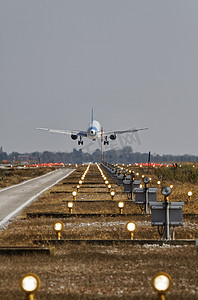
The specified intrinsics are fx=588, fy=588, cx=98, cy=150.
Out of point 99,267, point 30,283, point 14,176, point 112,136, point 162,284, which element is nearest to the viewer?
point 162,284

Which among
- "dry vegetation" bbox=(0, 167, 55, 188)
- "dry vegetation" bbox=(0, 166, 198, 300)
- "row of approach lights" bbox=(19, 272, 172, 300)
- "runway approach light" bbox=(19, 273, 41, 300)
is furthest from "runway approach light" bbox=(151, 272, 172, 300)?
"dry vegetation" bbox=(0, 167, 55, 188)

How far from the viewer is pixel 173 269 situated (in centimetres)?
1041

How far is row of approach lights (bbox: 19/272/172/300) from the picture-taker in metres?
6.42

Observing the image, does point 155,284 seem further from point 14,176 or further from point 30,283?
point 14,176

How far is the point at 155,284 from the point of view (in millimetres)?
6438

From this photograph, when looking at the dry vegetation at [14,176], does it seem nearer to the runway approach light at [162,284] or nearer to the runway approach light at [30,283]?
the runway approach light at [30,283]

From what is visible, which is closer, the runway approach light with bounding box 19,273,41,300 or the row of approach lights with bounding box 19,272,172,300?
the row of approach lights with bounding box 19,272,172,300

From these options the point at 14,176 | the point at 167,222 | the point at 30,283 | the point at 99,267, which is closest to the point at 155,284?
the point at 30,283

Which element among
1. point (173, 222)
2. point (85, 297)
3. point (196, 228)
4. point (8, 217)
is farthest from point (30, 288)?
point (8, 217)

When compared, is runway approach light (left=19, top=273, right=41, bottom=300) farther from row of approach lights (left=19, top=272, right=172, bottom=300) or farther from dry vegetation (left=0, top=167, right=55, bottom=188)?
dry vegetation (left=0, top=167, right=55, bottom=188)

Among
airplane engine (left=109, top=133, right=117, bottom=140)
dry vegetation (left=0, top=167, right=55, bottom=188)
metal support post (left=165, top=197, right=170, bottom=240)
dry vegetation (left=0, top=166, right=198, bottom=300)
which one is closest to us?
dry vegetation (left=0, top=166, right=198, bottom=300)

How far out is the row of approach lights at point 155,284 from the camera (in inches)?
253

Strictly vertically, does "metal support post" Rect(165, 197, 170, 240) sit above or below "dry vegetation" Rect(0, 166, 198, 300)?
above

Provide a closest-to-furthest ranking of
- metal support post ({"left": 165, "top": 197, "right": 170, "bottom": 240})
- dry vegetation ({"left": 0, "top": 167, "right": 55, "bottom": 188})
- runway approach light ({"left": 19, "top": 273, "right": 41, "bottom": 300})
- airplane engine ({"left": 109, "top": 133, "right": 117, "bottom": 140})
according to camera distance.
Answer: runway approach light ({"left": 19, "top": 273, "right": 41, "bottom": 300}), metal support post ({"left": 165, "top": 197, "right": 170, "bottom": 240}), dry vegetation ({"left": 0, "top": 167, "right": 55, "bottom": 188}), airplane engine ({"left": 109, "top": 133, "right": 117, "bottom": 140})
